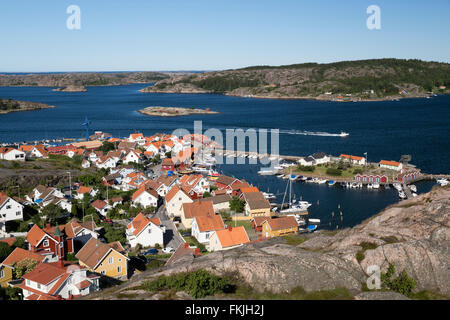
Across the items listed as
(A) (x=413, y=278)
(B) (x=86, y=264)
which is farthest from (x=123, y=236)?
(A) (x=413, y=278)

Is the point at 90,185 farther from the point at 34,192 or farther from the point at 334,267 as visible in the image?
the point at 334,267

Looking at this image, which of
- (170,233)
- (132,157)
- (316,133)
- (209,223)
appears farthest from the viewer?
(316,133)

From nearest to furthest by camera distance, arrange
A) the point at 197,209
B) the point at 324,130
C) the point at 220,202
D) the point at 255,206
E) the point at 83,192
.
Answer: the point at 197,209
the point at 255,206
the point at 220,202
the point at 83,192
the point at 324,130

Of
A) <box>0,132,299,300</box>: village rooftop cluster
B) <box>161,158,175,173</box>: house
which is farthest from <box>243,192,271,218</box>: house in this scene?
<box>161,158,175,173</box>: house

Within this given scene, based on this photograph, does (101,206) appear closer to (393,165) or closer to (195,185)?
(195,185)

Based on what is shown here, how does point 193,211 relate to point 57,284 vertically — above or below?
below

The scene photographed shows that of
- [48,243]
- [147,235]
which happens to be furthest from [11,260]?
[147,235]
